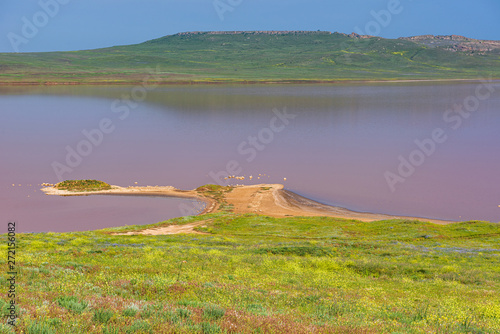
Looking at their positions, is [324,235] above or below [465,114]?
below

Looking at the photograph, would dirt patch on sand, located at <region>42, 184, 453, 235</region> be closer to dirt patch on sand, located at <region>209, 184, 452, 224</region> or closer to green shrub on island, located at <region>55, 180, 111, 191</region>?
dirt patch on sand, located at <region>209, 184, 452, 224</region>

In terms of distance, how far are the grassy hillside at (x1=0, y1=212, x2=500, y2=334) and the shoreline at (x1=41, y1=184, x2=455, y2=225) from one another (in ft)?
23.2

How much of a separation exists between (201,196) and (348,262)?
71.5 ft

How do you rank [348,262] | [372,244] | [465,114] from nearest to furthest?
[348,262], [372,244], [465,114]

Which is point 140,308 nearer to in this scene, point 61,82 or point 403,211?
point 403,211

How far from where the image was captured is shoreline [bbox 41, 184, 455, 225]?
1268 inches

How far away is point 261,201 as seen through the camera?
35.0 metres

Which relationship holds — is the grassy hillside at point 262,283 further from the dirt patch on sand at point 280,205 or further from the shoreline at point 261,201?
the shoreline at point 261,201

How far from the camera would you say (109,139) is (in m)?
62.0

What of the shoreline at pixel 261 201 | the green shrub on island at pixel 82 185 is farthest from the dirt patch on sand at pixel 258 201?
the green shrub on island at pixel 82 185

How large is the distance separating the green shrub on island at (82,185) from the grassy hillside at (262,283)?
14.6 m

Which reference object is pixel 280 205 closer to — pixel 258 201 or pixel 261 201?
pixel 261 201

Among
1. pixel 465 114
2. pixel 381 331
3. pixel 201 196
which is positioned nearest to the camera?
pixel 381 331

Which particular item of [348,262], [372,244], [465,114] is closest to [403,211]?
[372,244]
